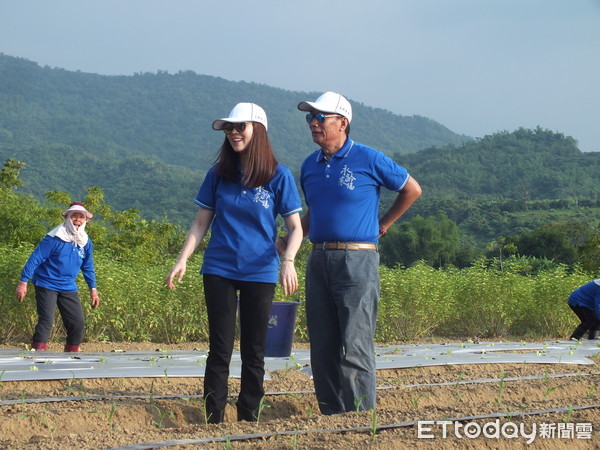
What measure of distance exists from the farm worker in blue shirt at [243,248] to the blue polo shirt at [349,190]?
0.16 m

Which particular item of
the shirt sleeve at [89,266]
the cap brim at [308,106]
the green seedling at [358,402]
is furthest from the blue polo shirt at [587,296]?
the cap brim at [308,106]

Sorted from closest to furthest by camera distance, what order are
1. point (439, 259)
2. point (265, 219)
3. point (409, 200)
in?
point (265, 219), point (409, 200), point (439, 259)

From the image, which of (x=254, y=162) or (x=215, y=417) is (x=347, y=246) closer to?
(x=254, y=162)

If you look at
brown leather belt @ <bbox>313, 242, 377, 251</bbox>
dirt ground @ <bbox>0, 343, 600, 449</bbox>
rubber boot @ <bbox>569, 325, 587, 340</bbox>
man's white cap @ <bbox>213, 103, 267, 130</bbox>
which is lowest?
rubber boot @ <bbox>569, 325, 587, 340</bbox>

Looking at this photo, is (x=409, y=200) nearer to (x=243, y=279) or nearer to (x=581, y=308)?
(x=243, y=279)

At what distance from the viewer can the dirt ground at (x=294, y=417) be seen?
Answer: 138 inches

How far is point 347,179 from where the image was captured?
171 inches

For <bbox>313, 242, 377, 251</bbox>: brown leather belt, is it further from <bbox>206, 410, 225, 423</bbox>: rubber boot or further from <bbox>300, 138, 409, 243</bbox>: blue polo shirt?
<bbox>206, 410, 225, 423</bbox>: rubber boot

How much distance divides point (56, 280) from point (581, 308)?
608cm

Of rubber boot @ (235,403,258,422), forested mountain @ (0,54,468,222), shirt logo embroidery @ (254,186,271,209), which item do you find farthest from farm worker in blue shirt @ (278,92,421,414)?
forested mountain @ (0,54,468,222)

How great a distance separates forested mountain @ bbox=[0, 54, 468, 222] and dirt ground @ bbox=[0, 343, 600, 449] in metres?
75.1

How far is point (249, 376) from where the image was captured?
169 inches

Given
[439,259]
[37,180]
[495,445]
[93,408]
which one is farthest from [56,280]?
[37,180]

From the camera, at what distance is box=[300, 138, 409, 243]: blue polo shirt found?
4.34 m
